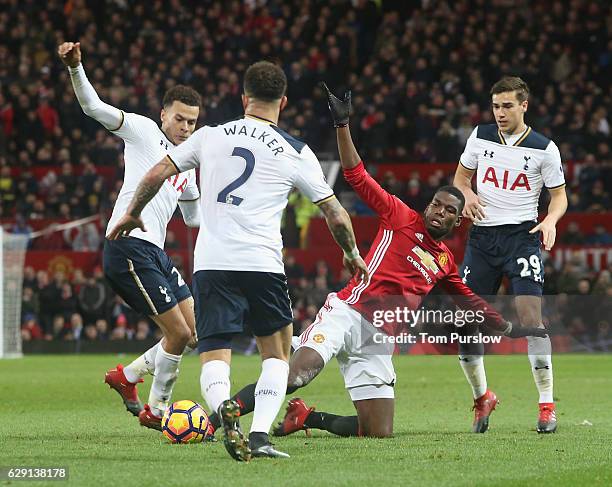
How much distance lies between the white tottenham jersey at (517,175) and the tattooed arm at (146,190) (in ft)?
12.9

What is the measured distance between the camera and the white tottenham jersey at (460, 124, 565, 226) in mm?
10102

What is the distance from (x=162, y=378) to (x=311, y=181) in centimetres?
277

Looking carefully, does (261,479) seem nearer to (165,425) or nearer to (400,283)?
(165,425)

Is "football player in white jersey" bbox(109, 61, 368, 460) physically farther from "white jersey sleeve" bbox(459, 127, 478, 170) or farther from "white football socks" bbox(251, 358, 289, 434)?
"white jersey sleeve" bbox(459, 127, 478, 170)

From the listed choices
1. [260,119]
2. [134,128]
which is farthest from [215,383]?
[134,128]

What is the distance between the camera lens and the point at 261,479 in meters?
6.25

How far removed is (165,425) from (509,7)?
24070 millimetres

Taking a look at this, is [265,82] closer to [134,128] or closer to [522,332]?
[134,128]

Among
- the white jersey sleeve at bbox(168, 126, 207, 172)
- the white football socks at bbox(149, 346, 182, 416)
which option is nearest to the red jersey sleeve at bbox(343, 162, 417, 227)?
the white jersey sleeve at bbox(168, 126, 207, 172)

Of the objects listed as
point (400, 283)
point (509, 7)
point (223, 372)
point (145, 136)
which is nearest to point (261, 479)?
point (223, 372)

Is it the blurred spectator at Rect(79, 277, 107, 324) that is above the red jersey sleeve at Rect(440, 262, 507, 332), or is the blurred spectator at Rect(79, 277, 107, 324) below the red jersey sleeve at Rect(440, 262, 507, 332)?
below

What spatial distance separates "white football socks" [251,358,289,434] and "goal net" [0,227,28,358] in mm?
15119

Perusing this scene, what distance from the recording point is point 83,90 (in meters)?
8.93

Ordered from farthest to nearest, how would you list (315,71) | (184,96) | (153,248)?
(315,71) → (153,248) → (184,96)
